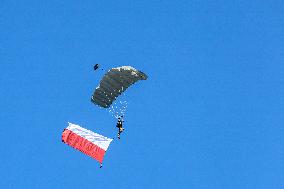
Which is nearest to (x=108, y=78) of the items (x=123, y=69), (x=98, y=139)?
(x=123, y=69)

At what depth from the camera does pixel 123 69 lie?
47.2 metres

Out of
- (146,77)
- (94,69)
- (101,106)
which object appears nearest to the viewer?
(94,69)

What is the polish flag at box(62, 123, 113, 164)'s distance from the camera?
49.2 meters

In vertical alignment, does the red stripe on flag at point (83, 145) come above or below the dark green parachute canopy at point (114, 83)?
below

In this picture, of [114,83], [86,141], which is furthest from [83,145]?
[114,83]

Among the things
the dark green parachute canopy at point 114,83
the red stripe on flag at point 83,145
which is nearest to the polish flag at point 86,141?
the red stripe on flag at point 83,145

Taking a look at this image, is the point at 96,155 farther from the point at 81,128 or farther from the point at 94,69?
the point at 94,69

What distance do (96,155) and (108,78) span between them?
22.0ft

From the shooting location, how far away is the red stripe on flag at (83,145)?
49.1 metres

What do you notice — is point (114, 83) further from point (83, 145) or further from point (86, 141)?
point (83, 145)

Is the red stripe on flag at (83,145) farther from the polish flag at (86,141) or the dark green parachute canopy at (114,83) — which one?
the dark green parachute canopy at (114,83)

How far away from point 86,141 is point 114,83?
18.7ft

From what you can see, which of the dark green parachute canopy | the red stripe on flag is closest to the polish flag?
the red stripe on flag

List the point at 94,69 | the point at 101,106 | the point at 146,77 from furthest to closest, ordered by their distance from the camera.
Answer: the point at 101,106 < the point at 146,77 < the point at 94,69
